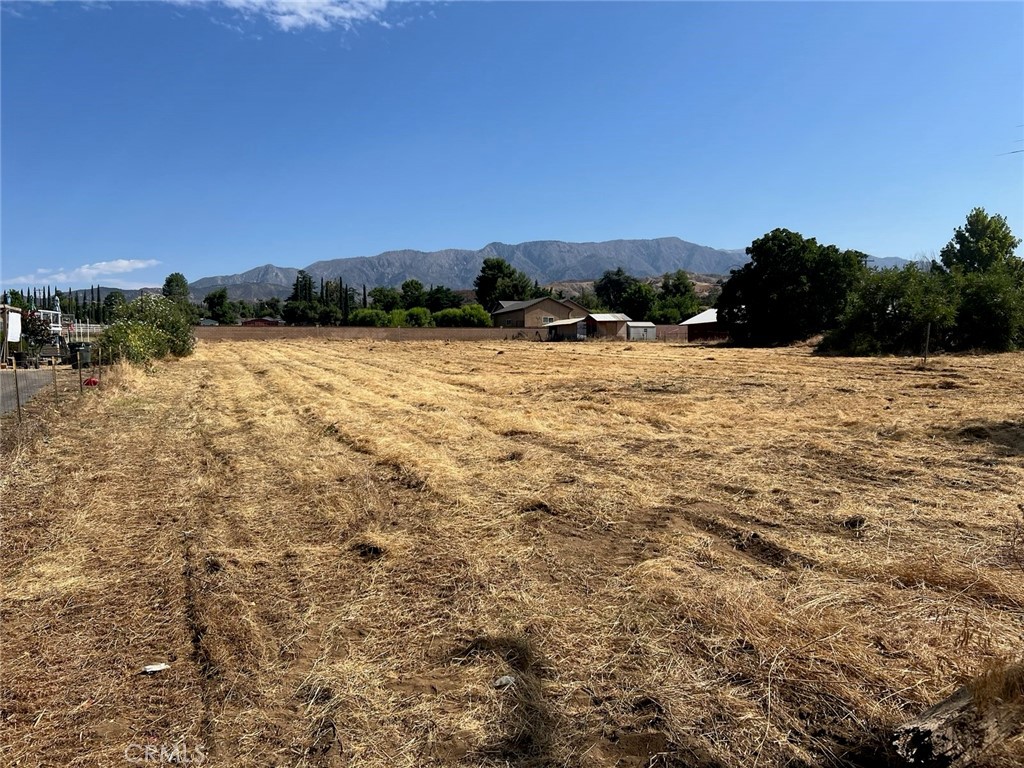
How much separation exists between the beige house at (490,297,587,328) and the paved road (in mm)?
57924

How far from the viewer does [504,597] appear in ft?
12.1

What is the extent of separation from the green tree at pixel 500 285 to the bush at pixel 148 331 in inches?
2801

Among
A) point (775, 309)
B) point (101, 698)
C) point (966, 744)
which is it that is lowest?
point (101, 698)

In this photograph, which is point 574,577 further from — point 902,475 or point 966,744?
point 902,475

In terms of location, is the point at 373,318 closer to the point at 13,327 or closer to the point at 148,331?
the point at 148,331

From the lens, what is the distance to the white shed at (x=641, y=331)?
64.5 m

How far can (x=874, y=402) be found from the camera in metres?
11.6

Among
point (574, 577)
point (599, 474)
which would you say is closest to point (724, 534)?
point (574, 577)

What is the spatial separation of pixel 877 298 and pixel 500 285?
243 ft

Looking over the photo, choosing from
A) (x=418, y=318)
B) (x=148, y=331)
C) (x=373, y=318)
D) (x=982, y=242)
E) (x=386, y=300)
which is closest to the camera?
(x=148, y=331)

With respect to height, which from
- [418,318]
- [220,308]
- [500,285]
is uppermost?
[500,285]

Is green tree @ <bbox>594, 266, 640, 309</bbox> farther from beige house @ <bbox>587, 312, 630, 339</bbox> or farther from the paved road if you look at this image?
the paved road

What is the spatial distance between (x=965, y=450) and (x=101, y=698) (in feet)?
28.4

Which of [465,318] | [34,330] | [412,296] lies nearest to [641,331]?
→ [465,318]
